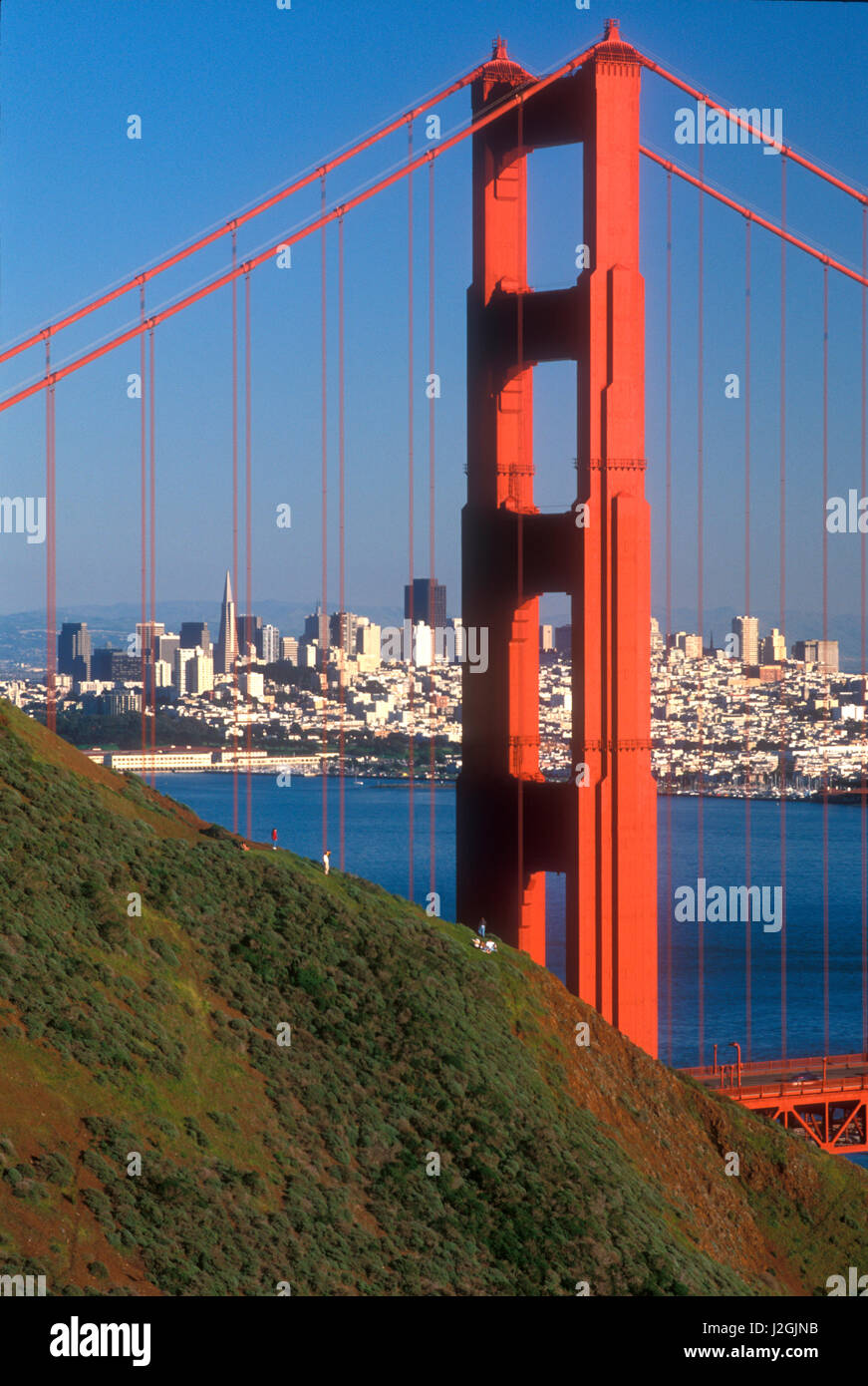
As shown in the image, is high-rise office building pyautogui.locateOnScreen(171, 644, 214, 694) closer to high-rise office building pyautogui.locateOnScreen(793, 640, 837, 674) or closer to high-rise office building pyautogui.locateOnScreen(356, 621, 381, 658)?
high-rise office building pyautogui.locateOnScreen(356, 621, 381, 658)

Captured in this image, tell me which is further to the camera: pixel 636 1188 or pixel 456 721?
pixel 456 721

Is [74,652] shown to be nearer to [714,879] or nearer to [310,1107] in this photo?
[714,879]

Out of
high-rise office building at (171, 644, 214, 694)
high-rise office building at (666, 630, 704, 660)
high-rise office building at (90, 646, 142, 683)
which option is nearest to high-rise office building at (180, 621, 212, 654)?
high-rise office building at (171, 644, 214, 694)

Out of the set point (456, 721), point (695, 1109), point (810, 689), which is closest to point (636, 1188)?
point (695, 1109)

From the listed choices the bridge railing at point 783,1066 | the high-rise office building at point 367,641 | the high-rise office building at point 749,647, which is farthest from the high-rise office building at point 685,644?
the bridge railing at point 783,1066

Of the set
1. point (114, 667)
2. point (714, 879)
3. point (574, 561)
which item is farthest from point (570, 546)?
point (114, 667)

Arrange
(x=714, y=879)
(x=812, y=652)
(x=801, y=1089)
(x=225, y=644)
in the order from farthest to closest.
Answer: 1. (x=812, y=652)
2. (x=225, y=644)
3. (x=714, y=879)
4. (x=801, y=1089)

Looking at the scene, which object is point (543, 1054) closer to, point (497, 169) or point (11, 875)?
point (11, 875)
